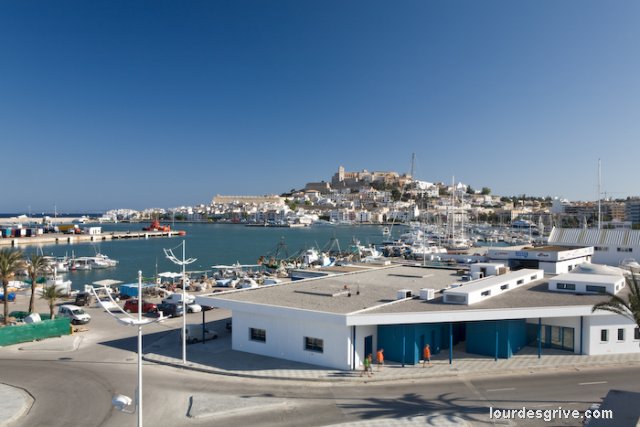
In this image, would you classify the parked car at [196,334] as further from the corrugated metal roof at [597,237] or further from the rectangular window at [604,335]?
the corrugated metal roof at [597,237]

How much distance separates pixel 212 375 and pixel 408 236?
7849 cm

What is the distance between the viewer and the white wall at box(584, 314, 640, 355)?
1645 cm

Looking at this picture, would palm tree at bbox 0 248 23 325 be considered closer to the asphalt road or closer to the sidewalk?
the asphalt road

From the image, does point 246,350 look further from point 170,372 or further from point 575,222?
point 575,222

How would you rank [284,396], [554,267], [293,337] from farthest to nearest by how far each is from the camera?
[554,267] < [293,337] < [284,396]

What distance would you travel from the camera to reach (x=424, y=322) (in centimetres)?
1532

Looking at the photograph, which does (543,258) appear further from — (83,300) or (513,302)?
(83,300)

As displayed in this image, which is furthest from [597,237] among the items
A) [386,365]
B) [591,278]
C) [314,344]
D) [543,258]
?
[314,344]

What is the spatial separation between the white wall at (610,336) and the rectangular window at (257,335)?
1104 centimetres

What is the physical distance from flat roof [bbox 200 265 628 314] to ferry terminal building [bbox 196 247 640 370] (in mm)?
40

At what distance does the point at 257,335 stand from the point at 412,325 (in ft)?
17.9

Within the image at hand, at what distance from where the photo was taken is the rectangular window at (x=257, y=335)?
1694 centimetres

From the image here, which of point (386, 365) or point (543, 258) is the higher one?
point (543, 258)

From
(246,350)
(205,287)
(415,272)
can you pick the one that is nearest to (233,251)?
(205,287)
